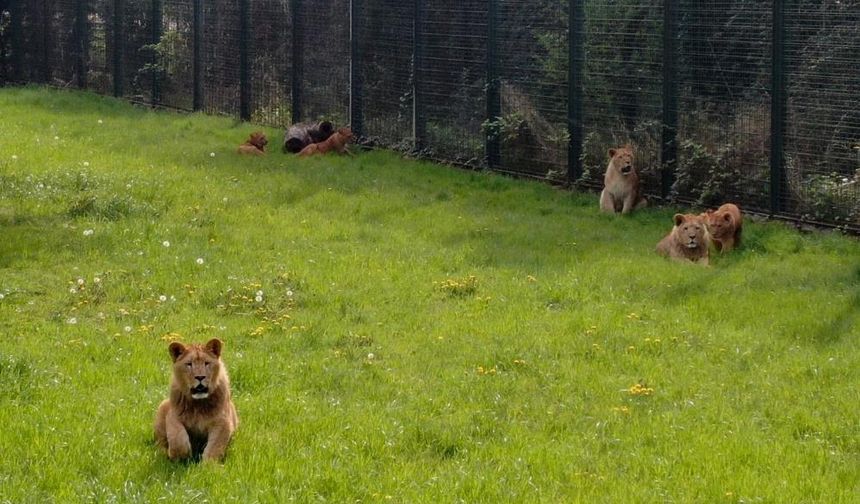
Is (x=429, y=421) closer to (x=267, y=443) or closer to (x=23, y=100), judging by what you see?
(x=267, y=443)

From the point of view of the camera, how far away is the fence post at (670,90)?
53.7ft

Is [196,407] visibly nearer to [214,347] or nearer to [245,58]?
[214,347]

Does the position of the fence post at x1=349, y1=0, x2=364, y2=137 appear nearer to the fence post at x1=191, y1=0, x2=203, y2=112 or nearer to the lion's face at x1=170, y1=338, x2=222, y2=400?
the fence post at x1=191, y1=0, x2=203, y2=112

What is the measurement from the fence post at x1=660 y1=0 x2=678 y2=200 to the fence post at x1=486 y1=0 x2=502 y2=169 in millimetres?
2960

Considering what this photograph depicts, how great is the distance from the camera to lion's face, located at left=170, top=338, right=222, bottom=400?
758 centimetres

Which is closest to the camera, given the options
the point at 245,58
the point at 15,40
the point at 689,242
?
the point at 689,242

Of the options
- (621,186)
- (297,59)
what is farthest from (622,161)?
(297,59)

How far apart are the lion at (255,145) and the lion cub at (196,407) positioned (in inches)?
486

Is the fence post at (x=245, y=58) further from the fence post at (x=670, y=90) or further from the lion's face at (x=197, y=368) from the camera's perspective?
the lion's face at (x=197, y=368)

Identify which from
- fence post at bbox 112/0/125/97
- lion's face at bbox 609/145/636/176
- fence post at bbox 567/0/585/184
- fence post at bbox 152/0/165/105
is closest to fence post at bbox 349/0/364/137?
fence post at bbox 567/0/585/184

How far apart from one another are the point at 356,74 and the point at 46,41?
11.7 meters

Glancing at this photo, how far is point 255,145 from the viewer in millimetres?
20328

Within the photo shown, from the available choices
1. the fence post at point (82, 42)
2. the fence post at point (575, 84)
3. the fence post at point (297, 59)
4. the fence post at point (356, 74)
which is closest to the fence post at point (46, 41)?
the fence post at point (82, 42)

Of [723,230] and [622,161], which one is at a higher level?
[622,161]
